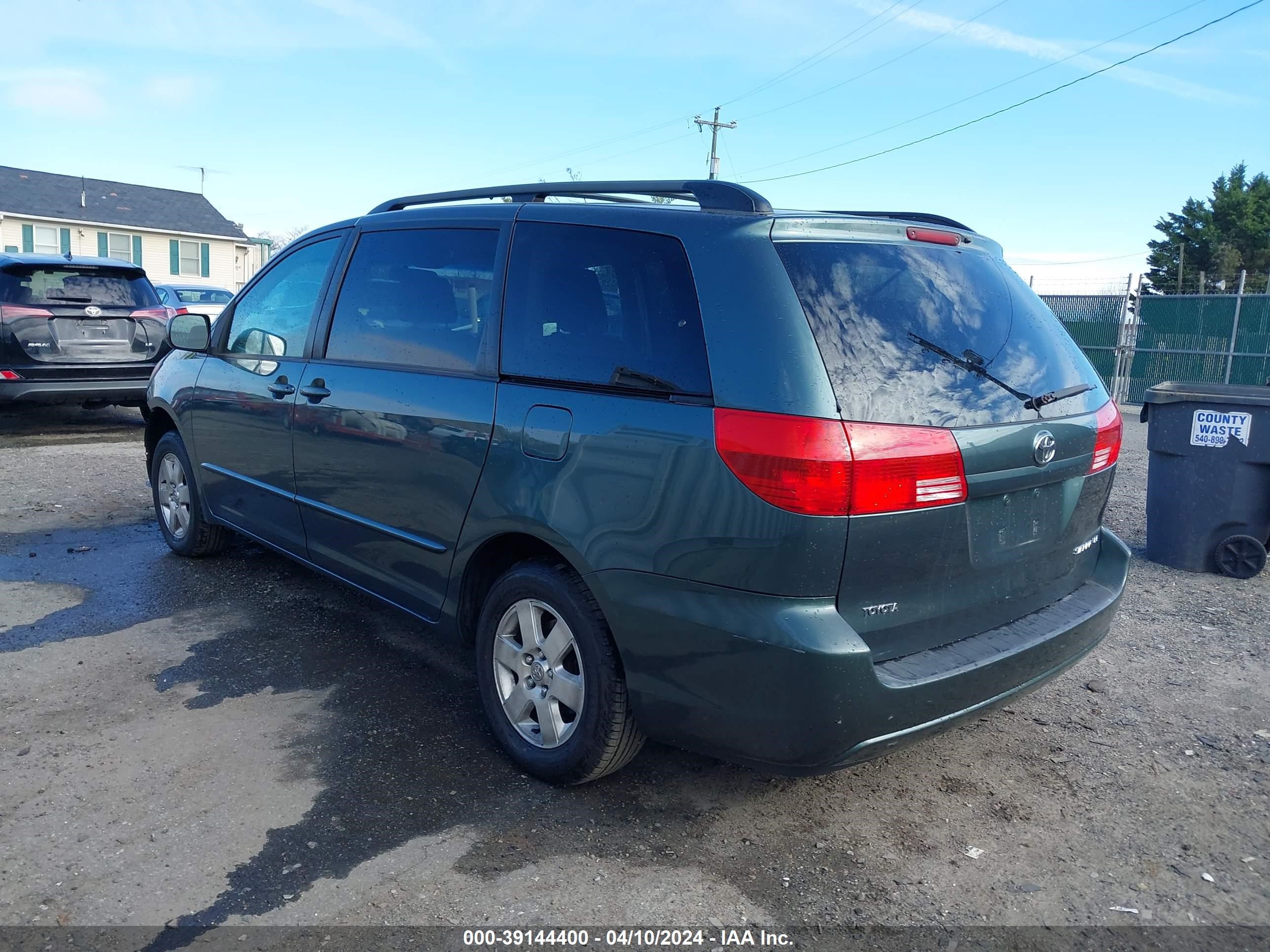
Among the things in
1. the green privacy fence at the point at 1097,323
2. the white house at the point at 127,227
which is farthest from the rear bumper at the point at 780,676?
the white house at the point at 127,227

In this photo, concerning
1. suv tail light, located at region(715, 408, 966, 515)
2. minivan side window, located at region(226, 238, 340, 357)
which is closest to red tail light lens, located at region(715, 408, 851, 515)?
suv tail light, located at region(715, 408, 966, 515)

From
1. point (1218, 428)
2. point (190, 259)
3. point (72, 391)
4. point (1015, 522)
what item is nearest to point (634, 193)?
point (1015, 522)

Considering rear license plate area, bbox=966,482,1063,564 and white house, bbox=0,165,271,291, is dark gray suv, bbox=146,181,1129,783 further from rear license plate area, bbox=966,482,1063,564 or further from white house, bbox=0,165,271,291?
white house, bbox=0,165,271,291

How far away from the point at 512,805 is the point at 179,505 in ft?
11.7

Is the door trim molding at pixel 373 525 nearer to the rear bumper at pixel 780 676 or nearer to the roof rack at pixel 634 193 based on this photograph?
the rear bumper at pixel 780 676

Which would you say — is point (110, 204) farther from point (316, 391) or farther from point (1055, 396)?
point (1055, 396)

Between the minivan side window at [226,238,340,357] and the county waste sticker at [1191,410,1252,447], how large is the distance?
4.90 meters

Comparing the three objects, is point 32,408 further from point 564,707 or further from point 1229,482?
point 1229,482

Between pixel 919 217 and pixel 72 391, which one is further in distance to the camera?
pixel 72 391

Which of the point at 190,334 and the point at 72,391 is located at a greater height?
the point at 190,334

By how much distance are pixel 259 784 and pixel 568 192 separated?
223cm

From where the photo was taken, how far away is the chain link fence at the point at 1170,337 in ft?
52.0

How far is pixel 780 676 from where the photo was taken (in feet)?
8.43

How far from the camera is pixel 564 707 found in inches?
127
